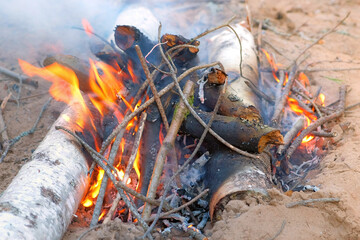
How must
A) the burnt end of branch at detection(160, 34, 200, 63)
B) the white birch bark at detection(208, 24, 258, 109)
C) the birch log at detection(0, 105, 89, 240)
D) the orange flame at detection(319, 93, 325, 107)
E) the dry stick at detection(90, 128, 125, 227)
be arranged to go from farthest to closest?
the orange flame at detection(319, 93, 325, 107) < the white birch bark at detection(208, 24, 258, 109) < the burnt end of branch at detection(160, 34, 200, 63) < the dry stick at detection(90, 128, 125, 227) < the birch log at detection(0, 105, 89, 240)

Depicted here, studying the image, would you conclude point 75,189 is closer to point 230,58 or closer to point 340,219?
point 340,219

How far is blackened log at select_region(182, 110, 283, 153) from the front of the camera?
9.11 feet

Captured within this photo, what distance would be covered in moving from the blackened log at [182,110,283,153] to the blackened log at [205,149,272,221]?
14 cm

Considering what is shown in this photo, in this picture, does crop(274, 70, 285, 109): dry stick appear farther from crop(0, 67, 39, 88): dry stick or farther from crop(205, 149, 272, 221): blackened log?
crop(0, 67, 39, 88): dry stick

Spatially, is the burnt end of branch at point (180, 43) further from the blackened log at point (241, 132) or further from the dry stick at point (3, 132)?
the dry stick at point (3, 132)

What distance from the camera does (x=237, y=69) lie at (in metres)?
4.31

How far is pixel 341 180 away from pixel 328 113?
1.58 metres

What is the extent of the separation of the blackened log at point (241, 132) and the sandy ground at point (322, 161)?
50 cm

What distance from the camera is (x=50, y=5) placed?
6.70 metres

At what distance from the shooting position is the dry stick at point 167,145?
103 inches

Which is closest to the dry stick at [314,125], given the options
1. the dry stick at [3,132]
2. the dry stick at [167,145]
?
the dry stick at [167,145]

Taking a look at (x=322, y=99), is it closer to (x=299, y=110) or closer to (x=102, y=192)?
(x=299, y=110)

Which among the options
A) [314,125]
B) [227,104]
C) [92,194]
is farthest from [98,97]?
[314,125]

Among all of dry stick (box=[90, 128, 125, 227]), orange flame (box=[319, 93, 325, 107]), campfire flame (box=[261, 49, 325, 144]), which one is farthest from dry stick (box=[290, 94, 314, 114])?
dry stick (box=[90, 128, 125, 227])
